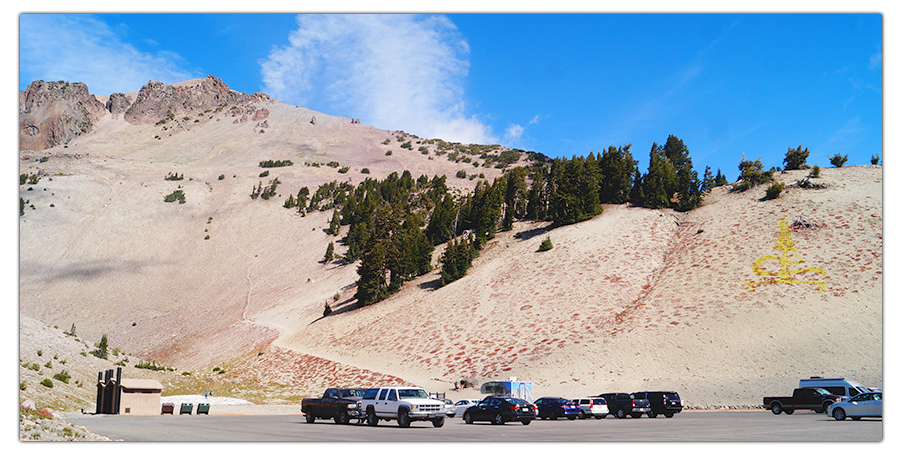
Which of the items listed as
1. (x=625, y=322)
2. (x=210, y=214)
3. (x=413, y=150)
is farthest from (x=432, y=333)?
(x=413, y=150)

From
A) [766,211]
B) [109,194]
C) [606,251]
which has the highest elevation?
[109,194]

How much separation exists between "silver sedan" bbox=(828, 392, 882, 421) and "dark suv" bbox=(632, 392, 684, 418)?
306 inches

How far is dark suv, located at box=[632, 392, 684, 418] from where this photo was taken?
101ft

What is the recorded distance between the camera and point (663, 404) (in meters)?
31.0

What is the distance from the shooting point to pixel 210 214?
357 ft

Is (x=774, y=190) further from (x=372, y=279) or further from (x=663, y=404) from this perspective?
(x=372, y=279)

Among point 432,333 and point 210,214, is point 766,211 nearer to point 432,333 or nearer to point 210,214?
point 432,333

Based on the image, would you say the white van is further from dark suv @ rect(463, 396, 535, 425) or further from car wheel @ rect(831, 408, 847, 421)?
dark suv @ rect(463, 396, 535, 425)

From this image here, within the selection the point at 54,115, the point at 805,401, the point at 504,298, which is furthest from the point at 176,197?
the point at 805,401

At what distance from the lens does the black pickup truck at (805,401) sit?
98.5 feet

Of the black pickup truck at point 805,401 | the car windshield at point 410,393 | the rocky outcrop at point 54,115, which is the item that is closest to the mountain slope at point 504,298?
the black pickup truck at point 805,401

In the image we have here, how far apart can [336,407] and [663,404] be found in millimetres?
18161

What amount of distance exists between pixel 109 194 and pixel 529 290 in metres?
95.8

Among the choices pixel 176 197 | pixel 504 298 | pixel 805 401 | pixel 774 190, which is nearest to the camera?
pixel 805 401
